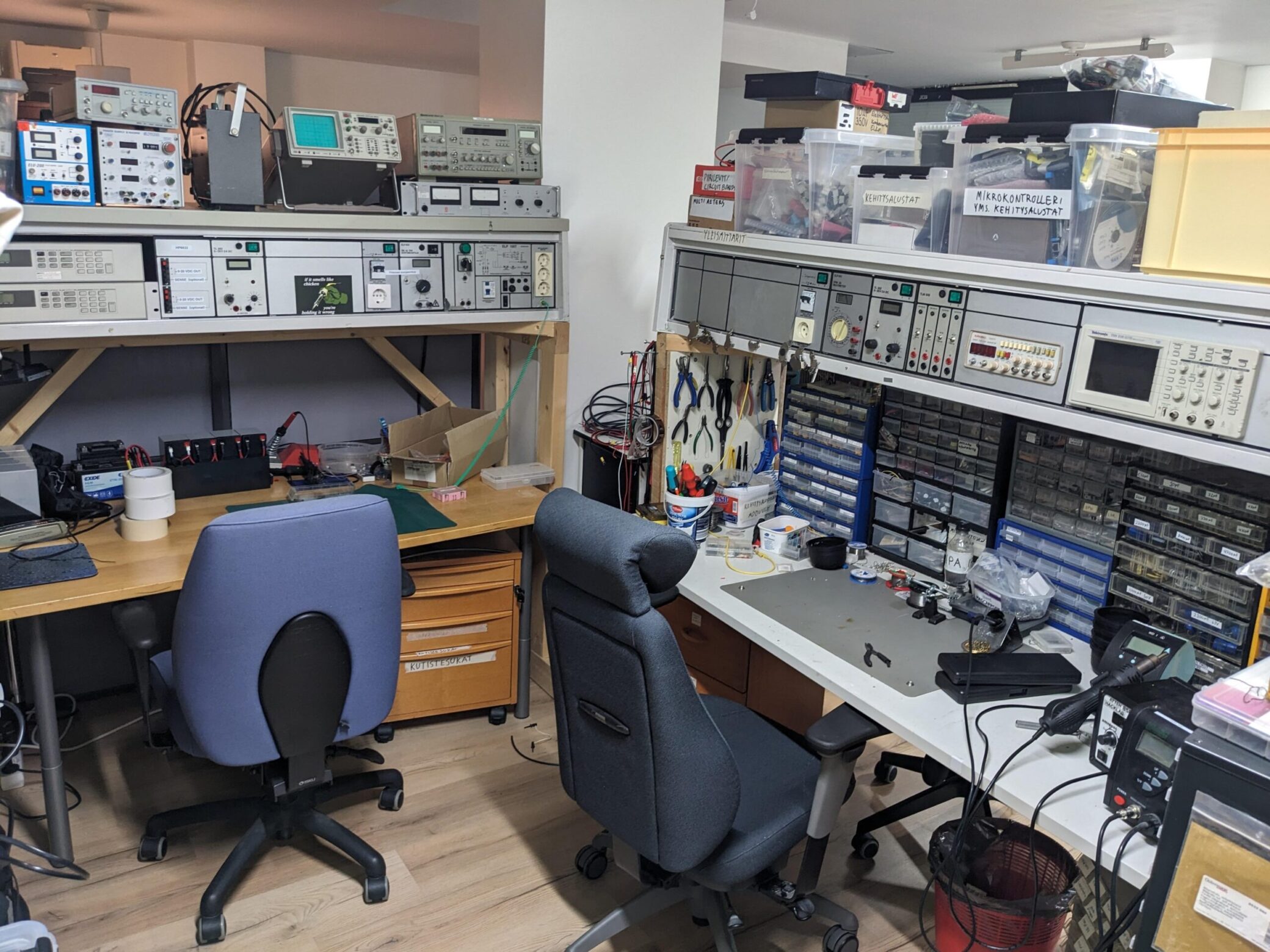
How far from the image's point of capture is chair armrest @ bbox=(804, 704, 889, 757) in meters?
1.76

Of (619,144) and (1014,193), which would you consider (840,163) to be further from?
(619,144)

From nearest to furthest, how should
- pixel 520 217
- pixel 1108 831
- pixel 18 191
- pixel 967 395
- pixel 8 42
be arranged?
pixel 1108 831
pixel 967 395
pixel 18 191
pixel 520 217
pixel 8 42

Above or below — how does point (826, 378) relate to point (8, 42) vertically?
below

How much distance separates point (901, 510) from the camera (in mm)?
2518

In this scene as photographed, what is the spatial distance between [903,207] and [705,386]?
2.70 feet

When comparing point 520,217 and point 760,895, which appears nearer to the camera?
point 760,895

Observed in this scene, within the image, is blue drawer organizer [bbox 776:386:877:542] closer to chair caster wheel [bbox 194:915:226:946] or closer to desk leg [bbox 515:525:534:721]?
desk leg [bbox 515:525:534:721]

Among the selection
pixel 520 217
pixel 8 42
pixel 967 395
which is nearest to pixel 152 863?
pixel 520 217

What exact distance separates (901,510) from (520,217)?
145 centimetres

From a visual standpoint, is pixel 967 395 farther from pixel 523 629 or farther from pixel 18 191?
pixel 18 191

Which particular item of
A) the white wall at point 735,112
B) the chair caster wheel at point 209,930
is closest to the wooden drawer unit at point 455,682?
the chair caster wheel at point 209,930

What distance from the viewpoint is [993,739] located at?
1.74m

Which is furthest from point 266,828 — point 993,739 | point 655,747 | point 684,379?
point 993,739

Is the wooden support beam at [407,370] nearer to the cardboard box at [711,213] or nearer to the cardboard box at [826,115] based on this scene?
the cardboard box at [711,213]
